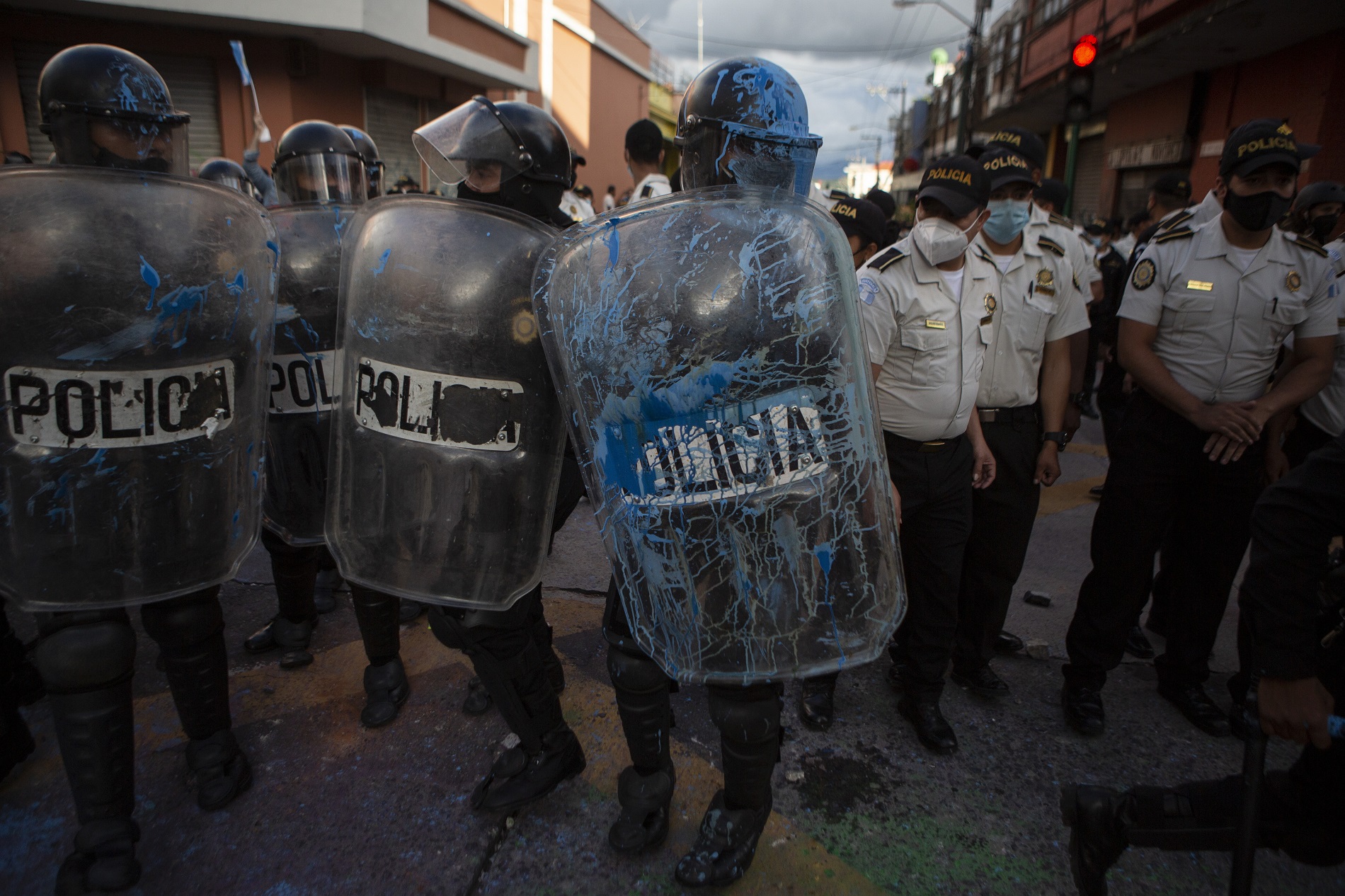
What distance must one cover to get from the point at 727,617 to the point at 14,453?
1511mm

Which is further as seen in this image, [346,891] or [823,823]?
[823,823]

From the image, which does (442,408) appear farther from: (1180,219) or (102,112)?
(1180,219)

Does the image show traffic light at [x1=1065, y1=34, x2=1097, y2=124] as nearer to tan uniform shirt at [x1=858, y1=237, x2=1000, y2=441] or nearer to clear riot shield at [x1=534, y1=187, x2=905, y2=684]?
tan uniform shirt at [x1=858, y1=237, x2=1000, y2=441]

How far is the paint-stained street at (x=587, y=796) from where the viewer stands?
1935 mm

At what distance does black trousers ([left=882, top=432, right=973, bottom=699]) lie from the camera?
2.47m

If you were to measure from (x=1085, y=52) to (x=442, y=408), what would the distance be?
320 inches

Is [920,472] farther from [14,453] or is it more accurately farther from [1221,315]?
[14,453]

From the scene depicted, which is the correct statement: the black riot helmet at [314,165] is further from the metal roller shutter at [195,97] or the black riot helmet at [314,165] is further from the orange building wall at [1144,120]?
the orange building wall at [1144,120]

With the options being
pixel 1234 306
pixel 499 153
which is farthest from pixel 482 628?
pixel 1234 306

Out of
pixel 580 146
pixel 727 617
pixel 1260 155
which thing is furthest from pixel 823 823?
pixel 580 146

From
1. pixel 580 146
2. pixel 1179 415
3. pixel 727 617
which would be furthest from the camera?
pixel 580 146

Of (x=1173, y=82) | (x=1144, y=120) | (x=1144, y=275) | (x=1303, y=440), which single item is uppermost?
(x=1173, y=82)

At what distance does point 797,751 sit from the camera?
2.45m

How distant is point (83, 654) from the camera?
70.5 inches
